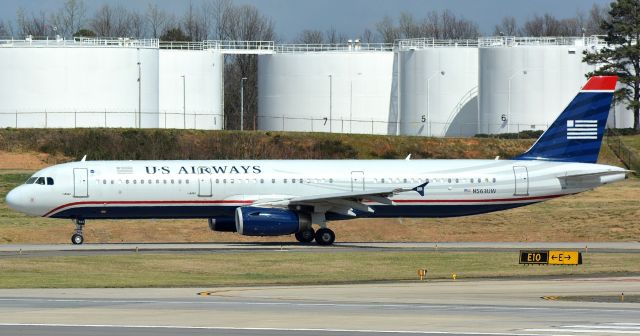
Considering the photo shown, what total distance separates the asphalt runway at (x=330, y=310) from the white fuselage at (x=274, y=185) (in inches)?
689

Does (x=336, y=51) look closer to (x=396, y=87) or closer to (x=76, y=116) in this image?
(x=396, y=87)

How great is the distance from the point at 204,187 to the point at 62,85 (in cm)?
5268

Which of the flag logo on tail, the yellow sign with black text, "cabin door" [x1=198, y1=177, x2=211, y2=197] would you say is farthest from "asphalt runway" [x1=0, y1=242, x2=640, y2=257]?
the yellow sign with black text

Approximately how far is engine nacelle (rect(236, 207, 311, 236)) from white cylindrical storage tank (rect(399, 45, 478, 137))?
197 ft

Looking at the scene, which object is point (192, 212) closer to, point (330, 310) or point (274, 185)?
point (274, 185)

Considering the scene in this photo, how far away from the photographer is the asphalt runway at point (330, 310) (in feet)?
82.3

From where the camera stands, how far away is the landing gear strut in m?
53.8

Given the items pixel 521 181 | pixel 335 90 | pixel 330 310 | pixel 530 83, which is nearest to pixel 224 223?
pixel 521 181

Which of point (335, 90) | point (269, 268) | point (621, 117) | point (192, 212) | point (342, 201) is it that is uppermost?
point (335, 90)

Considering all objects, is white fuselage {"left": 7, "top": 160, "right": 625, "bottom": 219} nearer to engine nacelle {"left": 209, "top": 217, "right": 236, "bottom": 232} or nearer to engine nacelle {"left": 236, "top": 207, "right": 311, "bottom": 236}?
engine nacelle {"left": 209, "top": 217, "right": 236, "bottom": 232}

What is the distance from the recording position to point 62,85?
103375 mm

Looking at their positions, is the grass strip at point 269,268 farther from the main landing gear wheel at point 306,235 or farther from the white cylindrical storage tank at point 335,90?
the white cylindrical storage tank at point 335,90

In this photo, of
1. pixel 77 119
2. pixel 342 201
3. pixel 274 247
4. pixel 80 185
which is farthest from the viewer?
pixel 77 119

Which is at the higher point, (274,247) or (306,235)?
(306,235)
